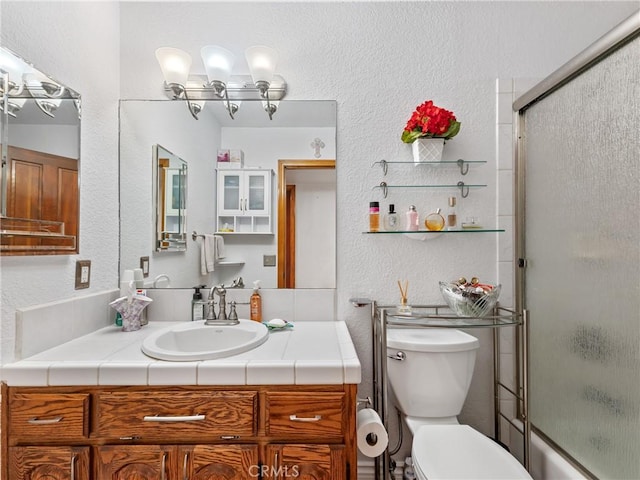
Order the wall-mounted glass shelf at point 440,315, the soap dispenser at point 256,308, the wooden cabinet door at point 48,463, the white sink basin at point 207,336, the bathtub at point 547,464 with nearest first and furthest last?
1. the wooden cabinet door at point 48,463
2. the bathtub at point 547,464
3. the white sink basin at point 207,336
4. the wall-mounted glass shelf at point 440,315
5. the soap dispenser at point 256,308

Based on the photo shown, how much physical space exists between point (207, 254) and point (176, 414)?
2.50 ft

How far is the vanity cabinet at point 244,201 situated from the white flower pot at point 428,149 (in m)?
0.68

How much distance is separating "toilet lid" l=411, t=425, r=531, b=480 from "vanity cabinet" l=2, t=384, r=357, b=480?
0.94 ft

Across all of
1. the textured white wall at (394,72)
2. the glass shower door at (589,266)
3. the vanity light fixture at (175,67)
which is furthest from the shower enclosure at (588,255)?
the vanity light fixture at (175,67)

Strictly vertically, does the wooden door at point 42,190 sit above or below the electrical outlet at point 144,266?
above

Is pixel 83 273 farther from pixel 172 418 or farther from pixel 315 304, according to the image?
pixel 315 304

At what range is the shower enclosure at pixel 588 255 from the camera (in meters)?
1.06

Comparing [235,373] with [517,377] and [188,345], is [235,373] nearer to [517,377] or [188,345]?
[188,345]

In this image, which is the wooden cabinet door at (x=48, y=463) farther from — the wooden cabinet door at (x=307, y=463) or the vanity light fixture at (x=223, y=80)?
the vanity light fixture at (x=223, y=80)

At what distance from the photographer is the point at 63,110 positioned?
1287 mm

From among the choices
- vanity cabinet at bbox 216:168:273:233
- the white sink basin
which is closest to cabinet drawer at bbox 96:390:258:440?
the white sink basin

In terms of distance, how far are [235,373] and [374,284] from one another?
32.7 inches

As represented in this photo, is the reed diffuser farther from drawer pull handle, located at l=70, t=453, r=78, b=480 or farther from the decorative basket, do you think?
drawer pull handle, located at l=70, t=453, r=78, b=480

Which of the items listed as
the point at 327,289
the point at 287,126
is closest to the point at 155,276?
the point at 327,289
